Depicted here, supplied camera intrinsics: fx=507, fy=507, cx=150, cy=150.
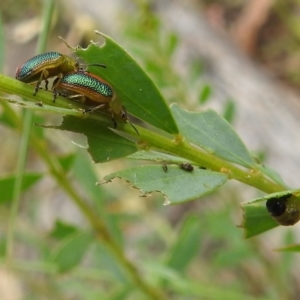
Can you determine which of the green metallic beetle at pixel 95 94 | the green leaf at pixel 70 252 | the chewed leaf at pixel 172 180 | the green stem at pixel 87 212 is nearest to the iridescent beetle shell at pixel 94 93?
the green metallic beetle at pixel 95 94

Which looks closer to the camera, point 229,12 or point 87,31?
point 87,31

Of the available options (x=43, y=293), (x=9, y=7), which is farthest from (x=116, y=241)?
(x=9, y=7)

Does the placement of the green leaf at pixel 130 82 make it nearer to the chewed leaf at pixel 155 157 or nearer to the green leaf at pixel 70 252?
the chewed leaf at pixel 155 157

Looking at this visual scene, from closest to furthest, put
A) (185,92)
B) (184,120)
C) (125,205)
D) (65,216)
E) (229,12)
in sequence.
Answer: (184,120) < (185,92) < (125,205) < (65,216) < (229,12)

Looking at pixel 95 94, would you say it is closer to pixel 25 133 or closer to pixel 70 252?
pixel 25 133

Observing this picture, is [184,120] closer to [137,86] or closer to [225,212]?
[137,86]

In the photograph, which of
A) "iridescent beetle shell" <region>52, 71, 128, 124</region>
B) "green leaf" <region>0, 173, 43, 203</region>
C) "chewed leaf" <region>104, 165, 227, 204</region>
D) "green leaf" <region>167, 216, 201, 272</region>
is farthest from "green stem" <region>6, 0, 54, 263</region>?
"green leaf" <region>167, 216, 201, 272</region>
